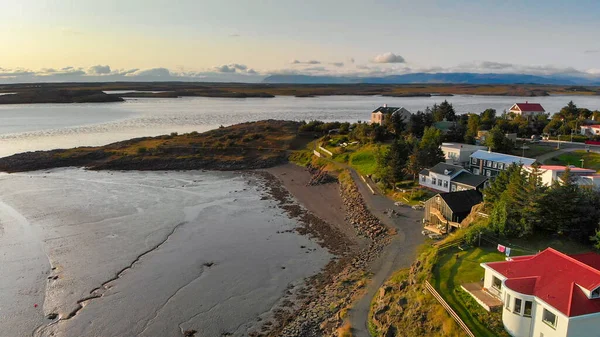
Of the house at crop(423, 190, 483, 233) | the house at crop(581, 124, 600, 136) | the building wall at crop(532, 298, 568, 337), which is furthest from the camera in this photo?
the house at crop(581, 124, 600, 136)

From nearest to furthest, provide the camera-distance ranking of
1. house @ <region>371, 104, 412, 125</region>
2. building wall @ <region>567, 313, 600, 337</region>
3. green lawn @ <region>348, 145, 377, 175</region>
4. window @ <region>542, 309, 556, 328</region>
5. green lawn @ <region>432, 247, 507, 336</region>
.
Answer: building wall @ <region>567, 313, 600, 337</region> → window @ <region>542, 309, 556, 328</region> → green lawn @ <region>432, 247, 507, 336</region> → green lawn @ <region>348, 145, 377, 175</region> → house @ <region>371, 104, 412, 125</region>

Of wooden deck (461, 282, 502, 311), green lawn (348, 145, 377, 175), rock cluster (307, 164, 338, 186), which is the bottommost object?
rock cluster (307, 164, 338, 186)

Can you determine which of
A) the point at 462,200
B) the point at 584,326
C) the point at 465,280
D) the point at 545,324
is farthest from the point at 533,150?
the point at 584,326

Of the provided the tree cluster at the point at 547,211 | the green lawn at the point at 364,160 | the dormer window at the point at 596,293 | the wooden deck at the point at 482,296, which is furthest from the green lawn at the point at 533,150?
the dormer window at the point at 596,293

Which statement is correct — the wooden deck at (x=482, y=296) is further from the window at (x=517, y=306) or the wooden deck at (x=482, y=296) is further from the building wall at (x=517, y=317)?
the window at (x=517, y=306)

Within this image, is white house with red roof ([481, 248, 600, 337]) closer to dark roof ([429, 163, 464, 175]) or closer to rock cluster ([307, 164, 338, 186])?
dark roof ([429, 163, 464, 175])

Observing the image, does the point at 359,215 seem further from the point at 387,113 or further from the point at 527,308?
the point at 387,113

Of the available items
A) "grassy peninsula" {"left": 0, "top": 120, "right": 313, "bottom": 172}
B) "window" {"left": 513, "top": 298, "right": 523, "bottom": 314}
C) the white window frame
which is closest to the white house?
"window" {"left": 513, "top": 298, "right": 523, "bottom": 314}
